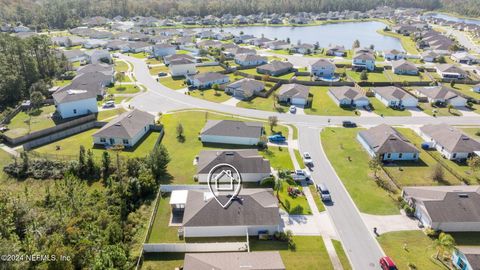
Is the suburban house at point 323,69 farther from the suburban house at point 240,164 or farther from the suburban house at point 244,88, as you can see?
the suburban house at point 240,164

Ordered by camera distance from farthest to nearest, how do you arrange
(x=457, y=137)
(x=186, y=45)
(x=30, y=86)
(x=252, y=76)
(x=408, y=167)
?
1. (x=186, y=45)
2. (x=252, y=76)
3. (x=30, y=86)
4. (x=457, y=137)
5. (x=408, y=167)

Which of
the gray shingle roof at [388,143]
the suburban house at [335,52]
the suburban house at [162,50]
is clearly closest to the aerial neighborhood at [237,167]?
the gray shingle roof at [388,143]

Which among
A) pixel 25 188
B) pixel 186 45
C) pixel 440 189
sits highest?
pixel 186 45

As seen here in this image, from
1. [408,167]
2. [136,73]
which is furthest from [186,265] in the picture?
[136,73]

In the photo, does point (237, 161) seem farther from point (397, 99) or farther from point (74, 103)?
point (397, 99)

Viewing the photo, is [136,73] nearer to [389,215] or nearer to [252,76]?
[252,76]

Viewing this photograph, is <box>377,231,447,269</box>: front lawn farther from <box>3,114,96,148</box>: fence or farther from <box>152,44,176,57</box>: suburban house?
<box>152,44,176,57</box>: suburban house
